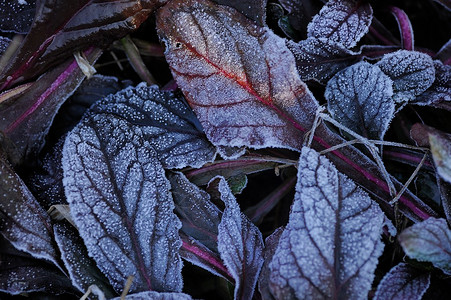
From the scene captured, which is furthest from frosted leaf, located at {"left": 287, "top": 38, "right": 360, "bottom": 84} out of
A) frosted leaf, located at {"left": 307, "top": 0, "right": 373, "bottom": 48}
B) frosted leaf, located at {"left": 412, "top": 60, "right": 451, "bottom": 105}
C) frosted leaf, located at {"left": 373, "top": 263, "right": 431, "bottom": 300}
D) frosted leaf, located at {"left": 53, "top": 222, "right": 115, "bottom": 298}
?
frosted leaf, located at {"left": 53, "top": 222, "right": 115, "bottom": 298}

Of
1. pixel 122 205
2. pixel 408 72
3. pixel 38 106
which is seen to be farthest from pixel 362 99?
pixel 38 106

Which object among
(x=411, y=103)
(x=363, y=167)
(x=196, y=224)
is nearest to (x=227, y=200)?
(x=196, y=224)

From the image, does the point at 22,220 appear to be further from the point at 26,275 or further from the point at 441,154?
the point at 441,154

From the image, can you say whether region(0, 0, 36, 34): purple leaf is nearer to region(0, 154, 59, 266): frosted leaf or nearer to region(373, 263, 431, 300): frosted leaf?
region(0, 154, 59, 266): frosted leaf

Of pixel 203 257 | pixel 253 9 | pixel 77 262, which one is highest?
pixel 253 9

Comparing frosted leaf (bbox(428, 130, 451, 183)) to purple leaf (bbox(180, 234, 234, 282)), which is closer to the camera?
frosted leaf (bbox(428, 130, 451, 183))

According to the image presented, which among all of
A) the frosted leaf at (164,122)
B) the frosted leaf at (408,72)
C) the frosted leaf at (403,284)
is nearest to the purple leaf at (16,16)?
the frosted leaf at (164,122)

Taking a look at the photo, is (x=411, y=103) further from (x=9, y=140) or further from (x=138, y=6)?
(x=9, y=140)
